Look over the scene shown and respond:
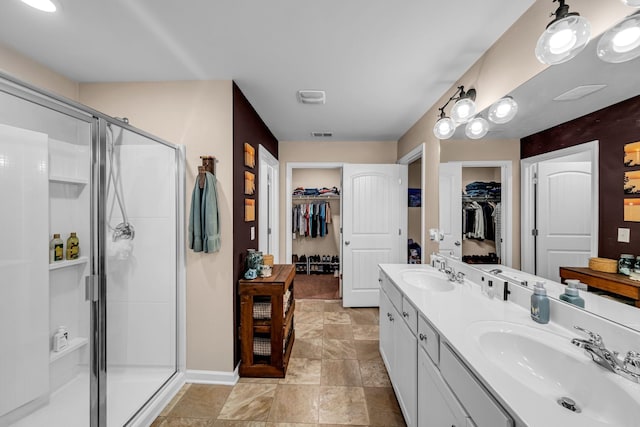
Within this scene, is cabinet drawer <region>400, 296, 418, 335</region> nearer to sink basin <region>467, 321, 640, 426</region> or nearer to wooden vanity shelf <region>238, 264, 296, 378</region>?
sink basin <region>467, 321, 640, 426</region>

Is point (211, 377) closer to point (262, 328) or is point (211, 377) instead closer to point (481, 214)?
point (262, 328)

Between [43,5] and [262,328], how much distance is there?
2365 mm

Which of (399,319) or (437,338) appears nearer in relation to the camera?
(437,338)

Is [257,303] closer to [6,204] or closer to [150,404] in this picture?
[150,404]

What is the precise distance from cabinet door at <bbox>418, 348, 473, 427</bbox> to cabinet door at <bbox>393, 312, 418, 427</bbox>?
0.23 ft

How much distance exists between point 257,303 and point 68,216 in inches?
53.8

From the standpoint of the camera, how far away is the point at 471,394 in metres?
0.90

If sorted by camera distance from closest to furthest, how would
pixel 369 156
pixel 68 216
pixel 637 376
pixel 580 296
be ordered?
pixel 637 376
pixel 580 296
pixel 68 216
pixel 369 156

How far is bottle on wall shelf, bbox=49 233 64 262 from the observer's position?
5.17ft

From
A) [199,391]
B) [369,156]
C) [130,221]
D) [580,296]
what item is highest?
[369,156]

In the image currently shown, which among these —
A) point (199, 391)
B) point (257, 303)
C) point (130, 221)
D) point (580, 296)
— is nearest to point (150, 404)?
point (199, 391)

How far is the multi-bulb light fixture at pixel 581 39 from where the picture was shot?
0.87 meters

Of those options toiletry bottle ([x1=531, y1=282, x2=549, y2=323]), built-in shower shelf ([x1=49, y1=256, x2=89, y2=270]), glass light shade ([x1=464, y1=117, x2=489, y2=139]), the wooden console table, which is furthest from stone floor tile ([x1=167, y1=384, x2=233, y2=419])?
glass light shade ([x1=464, y1=117, x2=489, y2=139])

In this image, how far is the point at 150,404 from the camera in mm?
1757
